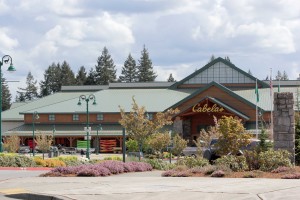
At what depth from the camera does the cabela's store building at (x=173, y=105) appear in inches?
2921

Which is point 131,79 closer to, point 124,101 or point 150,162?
point 124,101

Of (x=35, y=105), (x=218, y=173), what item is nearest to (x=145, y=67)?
(x=35, y=105)

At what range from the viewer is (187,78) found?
8844cm

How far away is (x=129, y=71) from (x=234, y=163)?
462ft

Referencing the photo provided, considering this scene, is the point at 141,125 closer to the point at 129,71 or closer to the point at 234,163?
the point at 234,163

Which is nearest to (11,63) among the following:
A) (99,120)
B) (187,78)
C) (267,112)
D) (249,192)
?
(249,192)

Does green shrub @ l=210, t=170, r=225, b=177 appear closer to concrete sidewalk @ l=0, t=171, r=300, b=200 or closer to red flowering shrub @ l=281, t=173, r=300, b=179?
concrete sidewalk @ l=0, t=171, r=300, b=200

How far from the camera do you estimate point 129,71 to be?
162 meters

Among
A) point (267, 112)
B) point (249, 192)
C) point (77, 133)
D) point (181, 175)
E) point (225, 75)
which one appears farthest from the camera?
point (225, 75)

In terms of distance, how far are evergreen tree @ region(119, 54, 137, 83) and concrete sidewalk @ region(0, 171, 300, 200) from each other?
14166cm

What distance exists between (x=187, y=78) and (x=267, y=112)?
1946 centimetres

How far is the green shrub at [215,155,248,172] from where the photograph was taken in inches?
850

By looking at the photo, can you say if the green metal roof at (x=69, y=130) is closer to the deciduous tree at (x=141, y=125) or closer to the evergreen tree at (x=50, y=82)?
the deciduous tree at (x=141, y=125)

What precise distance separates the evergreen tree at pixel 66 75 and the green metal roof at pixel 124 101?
2856 inches
